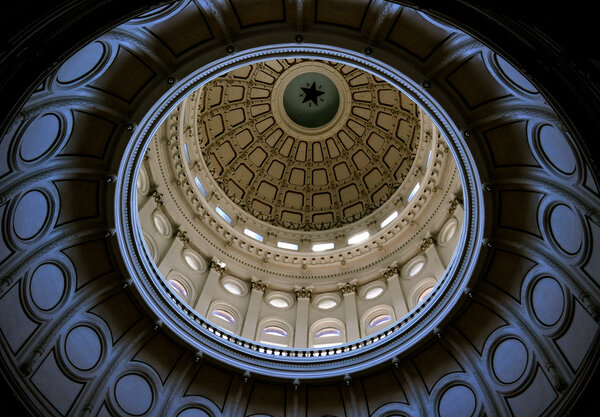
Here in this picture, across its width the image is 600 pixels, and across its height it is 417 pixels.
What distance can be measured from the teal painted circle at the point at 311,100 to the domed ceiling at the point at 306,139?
7cm

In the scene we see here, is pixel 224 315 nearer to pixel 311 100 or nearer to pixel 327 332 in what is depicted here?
pixel 327 332

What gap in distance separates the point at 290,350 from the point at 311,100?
21.5 m

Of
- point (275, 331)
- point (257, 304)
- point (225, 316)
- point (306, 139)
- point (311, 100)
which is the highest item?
point (311, 100)

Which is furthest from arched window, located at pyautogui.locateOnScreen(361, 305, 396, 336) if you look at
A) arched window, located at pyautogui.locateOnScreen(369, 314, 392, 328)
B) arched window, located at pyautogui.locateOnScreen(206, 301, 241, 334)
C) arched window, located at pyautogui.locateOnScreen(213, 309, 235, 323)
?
arched window, located at pyautogui.locateOnScreen(213, 309, 235, 323)

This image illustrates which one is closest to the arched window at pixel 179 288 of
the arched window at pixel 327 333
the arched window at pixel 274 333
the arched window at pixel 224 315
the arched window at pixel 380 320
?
the arched window at pixel 224 315

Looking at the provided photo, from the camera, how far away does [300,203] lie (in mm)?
37312

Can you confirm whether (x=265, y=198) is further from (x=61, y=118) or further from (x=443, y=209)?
(x=61, y=118)

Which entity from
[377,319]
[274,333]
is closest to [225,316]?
[274,333]

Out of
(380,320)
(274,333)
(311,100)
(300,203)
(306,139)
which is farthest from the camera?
(306,139)

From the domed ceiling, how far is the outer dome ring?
14.4m

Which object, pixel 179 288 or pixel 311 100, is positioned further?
pixel 311 100

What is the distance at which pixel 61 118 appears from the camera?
15.9 m

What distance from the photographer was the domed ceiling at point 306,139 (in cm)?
3450

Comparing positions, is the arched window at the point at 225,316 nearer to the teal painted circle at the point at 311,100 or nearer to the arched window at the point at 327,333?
the arched window at the point at 327,333
